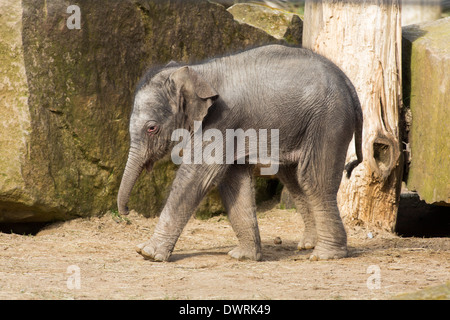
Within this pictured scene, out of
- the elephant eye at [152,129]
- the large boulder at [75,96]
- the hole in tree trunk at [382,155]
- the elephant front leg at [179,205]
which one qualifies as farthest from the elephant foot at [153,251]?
the hole in tree trunk at [382,155]

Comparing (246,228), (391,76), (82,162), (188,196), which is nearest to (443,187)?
(391,76)

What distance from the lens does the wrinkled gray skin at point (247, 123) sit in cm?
605

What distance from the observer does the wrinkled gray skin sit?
6051 millimetres

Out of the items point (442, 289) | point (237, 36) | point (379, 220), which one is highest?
point (237, 36)

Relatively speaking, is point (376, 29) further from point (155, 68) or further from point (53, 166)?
point (53, 166)

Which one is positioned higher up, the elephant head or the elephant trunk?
the elephant head

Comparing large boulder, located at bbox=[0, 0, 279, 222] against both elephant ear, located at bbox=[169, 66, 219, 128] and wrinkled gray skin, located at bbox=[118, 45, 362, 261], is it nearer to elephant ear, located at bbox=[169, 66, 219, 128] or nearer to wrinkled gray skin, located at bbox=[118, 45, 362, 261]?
wrinkled gray skin, located at bbox=[118, 45, 362, 261]

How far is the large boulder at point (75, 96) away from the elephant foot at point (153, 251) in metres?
1.79

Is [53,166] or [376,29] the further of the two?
[376,29]

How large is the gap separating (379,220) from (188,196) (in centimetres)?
309

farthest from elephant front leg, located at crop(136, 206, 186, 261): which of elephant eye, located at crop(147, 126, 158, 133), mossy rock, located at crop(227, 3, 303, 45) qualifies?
mossy rock, located at crop(227, 3, 303, 45)

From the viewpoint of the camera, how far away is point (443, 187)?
26.1ft

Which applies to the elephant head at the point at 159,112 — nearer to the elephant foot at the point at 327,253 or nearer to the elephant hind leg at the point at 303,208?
the elephant hind leg at the point at 303,208

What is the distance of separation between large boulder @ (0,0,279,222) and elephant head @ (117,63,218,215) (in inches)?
62.9
